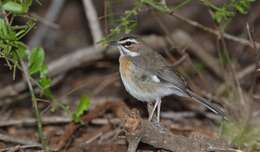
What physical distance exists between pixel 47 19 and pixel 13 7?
384 centimetres

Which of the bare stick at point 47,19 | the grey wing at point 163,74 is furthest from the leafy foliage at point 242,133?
the bare stick at point 47,19

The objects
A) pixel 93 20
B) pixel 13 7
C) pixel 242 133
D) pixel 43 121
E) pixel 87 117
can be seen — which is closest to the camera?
pixel 13 7

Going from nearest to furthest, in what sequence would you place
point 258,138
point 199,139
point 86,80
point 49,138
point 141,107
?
point 199,139 < point 258,138 < point 49,138 < point 141,107 < point 86,80

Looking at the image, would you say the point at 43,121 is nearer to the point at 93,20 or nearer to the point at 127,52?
the point at 127,52

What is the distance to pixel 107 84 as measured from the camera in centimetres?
835

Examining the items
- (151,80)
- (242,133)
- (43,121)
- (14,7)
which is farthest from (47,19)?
(242,133)

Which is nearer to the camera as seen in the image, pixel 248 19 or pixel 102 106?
pixel 102 106

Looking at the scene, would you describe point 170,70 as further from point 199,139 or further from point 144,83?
point 199,139

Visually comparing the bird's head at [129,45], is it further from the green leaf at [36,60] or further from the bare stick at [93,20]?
the bare stick at [93,20]

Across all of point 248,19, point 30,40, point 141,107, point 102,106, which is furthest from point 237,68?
point 30,40

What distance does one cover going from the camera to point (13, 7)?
511 centimetres

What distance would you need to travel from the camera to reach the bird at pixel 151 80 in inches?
242

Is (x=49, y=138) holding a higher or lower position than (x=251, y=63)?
lower

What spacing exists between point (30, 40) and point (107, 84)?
1790 millimetres
